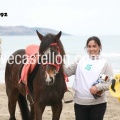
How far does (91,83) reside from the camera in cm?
384

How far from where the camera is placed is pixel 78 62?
400cm

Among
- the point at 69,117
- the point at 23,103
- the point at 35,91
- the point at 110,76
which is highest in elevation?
the point at 110,76

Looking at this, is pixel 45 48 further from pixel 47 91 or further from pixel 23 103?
pixel 23 103

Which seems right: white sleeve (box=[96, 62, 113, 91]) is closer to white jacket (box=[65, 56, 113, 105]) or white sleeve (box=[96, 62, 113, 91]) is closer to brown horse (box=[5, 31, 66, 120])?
white jacket (box=[65, 56, 113, 105])

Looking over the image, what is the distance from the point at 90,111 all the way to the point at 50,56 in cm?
79

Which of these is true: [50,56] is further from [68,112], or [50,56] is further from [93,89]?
[68,112]

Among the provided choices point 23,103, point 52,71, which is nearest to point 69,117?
point 23,103

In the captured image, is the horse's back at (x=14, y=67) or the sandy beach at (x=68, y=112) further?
the sandy beach at (x=68, y=112)

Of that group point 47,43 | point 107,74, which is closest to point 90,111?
point 107,74

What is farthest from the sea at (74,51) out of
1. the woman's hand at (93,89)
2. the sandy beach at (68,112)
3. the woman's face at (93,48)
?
the sandy beach at (68,112)

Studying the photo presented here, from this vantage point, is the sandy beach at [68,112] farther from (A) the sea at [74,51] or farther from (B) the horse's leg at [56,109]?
(B) the horse's leg at [56,109]

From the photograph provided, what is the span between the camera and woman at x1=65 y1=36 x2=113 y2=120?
3828 mm

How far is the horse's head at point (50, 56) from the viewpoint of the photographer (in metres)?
3.97

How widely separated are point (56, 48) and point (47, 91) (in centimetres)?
65
